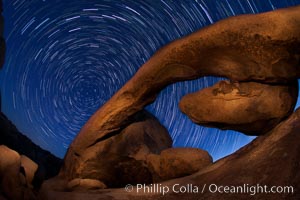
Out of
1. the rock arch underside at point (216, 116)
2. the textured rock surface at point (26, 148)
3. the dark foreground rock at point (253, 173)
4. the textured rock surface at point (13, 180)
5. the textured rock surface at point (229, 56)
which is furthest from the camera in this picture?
the textured rock surface at point (26, 148)

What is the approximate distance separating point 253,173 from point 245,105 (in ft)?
5.98

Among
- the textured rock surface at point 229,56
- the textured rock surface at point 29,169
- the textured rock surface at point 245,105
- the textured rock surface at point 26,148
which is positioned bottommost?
the textured rock surface at point 26,148

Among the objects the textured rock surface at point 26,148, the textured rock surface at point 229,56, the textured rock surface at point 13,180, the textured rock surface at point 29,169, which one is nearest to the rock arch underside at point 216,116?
the textured rock surface at point 229,56

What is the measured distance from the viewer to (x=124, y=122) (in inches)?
328

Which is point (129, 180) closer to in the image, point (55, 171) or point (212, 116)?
point (212, 116)

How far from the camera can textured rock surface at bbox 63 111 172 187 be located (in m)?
8.04

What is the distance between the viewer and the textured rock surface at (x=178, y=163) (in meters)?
6.94

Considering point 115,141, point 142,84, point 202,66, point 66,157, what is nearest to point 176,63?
point 202,66

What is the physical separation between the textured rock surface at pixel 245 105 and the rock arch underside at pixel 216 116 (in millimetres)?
19

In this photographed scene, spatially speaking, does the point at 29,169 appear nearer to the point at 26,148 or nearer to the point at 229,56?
the point at 229,56

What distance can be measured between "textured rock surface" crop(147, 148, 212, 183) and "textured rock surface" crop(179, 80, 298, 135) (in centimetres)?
76

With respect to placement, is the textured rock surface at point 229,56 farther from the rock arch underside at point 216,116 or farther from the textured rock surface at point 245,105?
the textured rock surface at point 245,105

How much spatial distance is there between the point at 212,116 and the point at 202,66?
1.05m

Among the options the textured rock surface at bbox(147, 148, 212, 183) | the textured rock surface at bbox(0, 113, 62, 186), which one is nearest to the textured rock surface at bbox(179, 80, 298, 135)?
the textured rock surface at bbox(147, 148, 212, 183)
